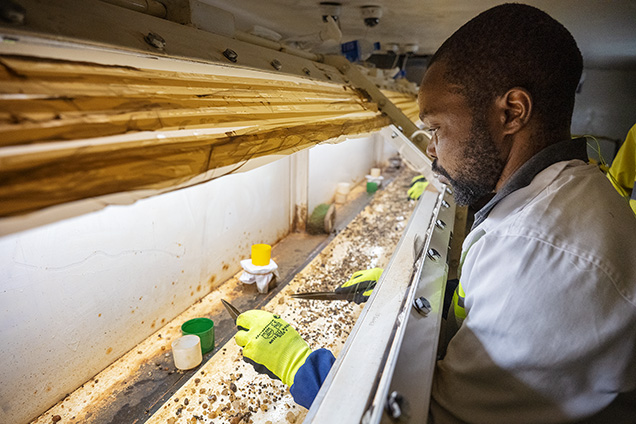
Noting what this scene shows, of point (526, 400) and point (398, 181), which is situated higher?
point (526, 400)

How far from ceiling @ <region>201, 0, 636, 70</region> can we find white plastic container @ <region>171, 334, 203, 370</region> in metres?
1.70

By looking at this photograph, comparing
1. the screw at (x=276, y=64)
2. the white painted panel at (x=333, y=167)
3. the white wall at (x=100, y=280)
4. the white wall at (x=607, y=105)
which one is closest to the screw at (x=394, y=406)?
the white wall at (x=100, y=280)

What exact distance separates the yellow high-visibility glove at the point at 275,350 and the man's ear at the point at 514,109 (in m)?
1.18

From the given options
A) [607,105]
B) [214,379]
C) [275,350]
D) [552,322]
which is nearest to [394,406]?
[552,322]

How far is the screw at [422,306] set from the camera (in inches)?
48.3

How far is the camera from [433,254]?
1742mm

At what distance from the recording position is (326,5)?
2062 mm

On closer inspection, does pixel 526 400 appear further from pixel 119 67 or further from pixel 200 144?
pixel 119 67

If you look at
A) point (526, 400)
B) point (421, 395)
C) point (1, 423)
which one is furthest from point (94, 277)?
point (526, 400)

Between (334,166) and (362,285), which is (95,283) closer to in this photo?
(362,285)

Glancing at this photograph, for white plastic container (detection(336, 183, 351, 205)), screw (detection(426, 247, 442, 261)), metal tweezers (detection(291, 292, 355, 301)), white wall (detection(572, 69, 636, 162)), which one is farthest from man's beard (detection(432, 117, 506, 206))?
white wall (detection(572, 69, 636, 162))

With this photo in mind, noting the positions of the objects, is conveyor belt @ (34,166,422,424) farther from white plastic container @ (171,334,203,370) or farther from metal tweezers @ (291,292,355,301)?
metal tweezers @ (291,292,355,301)

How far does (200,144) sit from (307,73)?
999 millimetres

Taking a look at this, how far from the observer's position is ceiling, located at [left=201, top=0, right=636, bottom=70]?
2.04m
